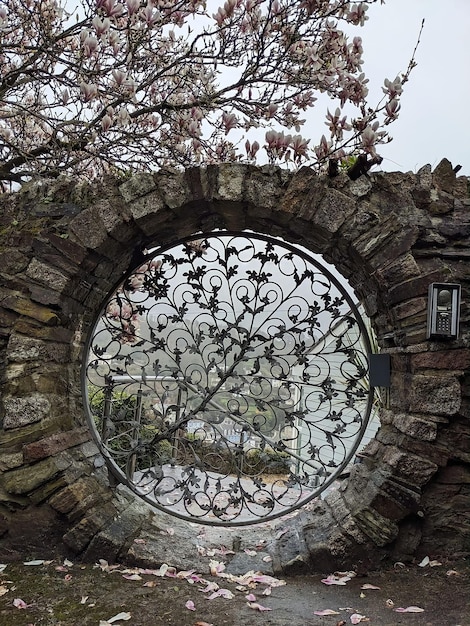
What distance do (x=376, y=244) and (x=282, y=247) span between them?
0.57 m

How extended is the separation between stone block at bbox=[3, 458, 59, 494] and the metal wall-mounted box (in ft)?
6.34

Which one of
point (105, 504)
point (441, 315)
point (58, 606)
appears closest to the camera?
point (58, 606)

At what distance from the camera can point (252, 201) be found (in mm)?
2510

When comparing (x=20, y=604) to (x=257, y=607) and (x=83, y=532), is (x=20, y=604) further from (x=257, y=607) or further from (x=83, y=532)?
(x=257, y=607)

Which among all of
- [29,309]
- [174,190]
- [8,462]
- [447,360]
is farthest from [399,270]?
[8,462]

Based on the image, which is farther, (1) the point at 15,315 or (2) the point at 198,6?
(2) the point at 198,6

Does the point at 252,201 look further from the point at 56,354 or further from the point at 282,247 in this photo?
the point at 56,354

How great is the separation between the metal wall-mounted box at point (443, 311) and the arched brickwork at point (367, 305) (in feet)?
0.19

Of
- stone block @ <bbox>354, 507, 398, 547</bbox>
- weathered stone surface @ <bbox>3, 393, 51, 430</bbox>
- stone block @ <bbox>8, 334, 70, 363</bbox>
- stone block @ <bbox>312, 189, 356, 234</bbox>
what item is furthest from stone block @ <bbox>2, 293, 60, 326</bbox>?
stone block @ <bbox>354, 507, 398, 547</bbox>

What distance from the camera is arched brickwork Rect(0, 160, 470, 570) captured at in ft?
7.78

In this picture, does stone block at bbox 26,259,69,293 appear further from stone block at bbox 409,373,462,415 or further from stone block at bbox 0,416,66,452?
stone block at bbox 409,373,462,415

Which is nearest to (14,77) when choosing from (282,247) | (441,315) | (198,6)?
(198,6)

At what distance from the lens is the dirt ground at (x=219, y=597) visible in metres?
1.93

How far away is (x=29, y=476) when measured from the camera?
2393 millimetres
